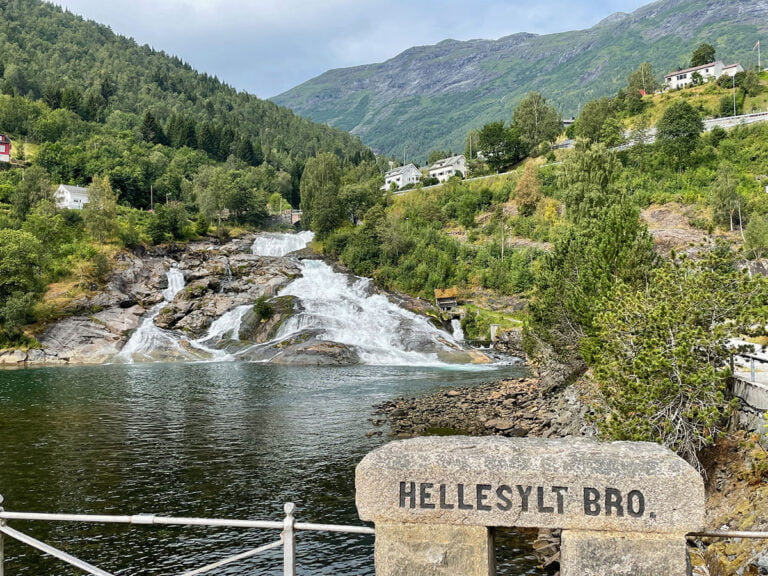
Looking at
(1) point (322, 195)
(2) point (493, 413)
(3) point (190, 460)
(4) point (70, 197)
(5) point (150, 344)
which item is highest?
(4) point (70, 197)

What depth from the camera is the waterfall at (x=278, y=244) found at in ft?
281

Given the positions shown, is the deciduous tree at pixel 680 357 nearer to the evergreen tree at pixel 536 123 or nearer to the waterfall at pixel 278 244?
the waterfall at pixel 278 244

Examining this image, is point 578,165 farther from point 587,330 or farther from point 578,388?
point 587,330

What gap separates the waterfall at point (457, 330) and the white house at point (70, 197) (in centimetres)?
6100

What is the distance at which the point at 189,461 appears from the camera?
22.4 meters

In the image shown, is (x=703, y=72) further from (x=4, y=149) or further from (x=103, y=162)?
(x=4, y=149)

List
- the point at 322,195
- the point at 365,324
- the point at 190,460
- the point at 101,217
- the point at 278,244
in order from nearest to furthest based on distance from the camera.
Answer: the point at 190,460 → the point at 365,324 → the point at 101,217 → the point at 278,244 → the point at 322,195

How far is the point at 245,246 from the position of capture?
3356 inches

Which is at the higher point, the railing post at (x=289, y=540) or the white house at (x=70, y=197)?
the white house at (x=70, y=197)

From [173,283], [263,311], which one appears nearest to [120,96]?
[173,283]

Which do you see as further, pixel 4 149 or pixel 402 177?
pixel 402 177

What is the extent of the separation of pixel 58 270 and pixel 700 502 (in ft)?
243

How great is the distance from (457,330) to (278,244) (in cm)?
3600

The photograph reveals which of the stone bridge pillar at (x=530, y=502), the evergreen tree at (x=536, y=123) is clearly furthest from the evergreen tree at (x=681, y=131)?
the stone bridge pillar at (x=530, y=502)
